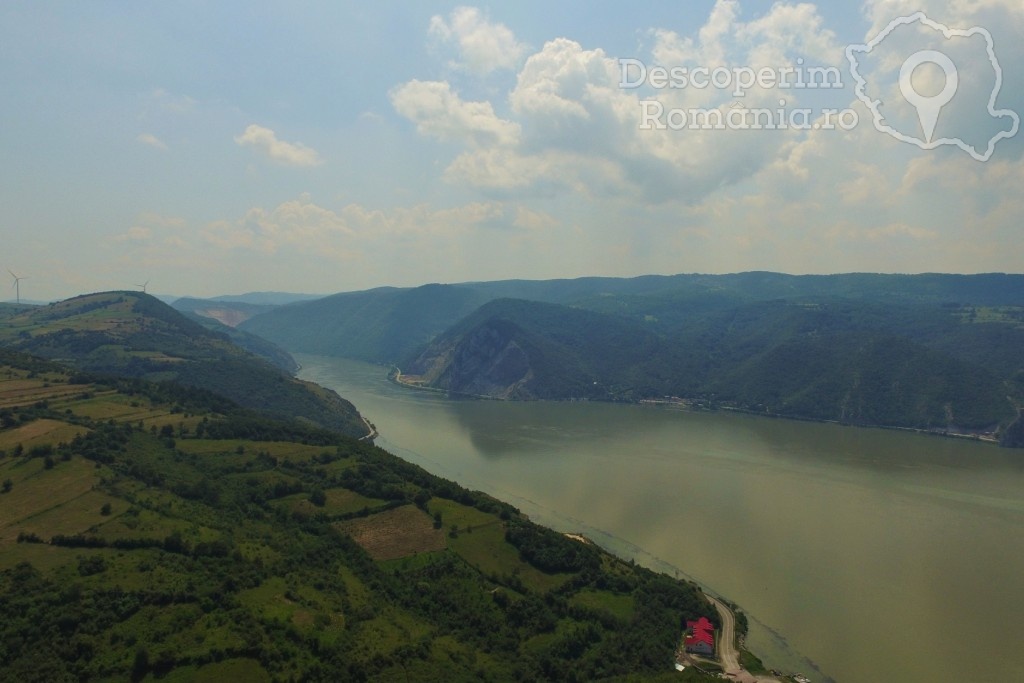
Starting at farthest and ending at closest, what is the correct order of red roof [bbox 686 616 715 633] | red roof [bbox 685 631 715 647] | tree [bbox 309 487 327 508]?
tree [bbox 309 487 327 508] < red roof [bbox 686 616 715 633] < red roof [bbox 685 631 715 647]

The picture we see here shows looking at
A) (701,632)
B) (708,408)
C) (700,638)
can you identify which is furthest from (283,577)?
(708,408)

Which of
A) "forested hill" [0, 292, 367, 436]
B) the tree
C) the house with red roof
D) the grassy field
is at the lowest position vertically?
the house with red roof

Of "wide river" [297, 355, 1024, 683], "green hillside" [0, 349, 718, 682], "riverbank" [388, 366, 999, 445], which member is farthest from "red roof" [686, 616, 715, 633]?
"riverbank" [388, 366, 999, 445]

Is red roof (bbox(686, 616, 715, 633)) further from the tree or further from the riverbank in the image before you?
the riverbank

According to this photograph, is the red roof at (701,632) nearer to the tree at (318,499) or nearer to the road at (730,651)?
the road at (730,651)

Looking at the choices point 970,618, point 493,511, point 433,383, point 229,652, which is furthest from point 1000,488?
point 433,383

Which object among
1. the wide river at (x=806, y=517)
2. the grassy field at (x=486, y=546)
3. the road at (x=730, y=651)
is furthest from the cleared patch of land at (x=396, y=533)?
the road at (x=730, y=651)
